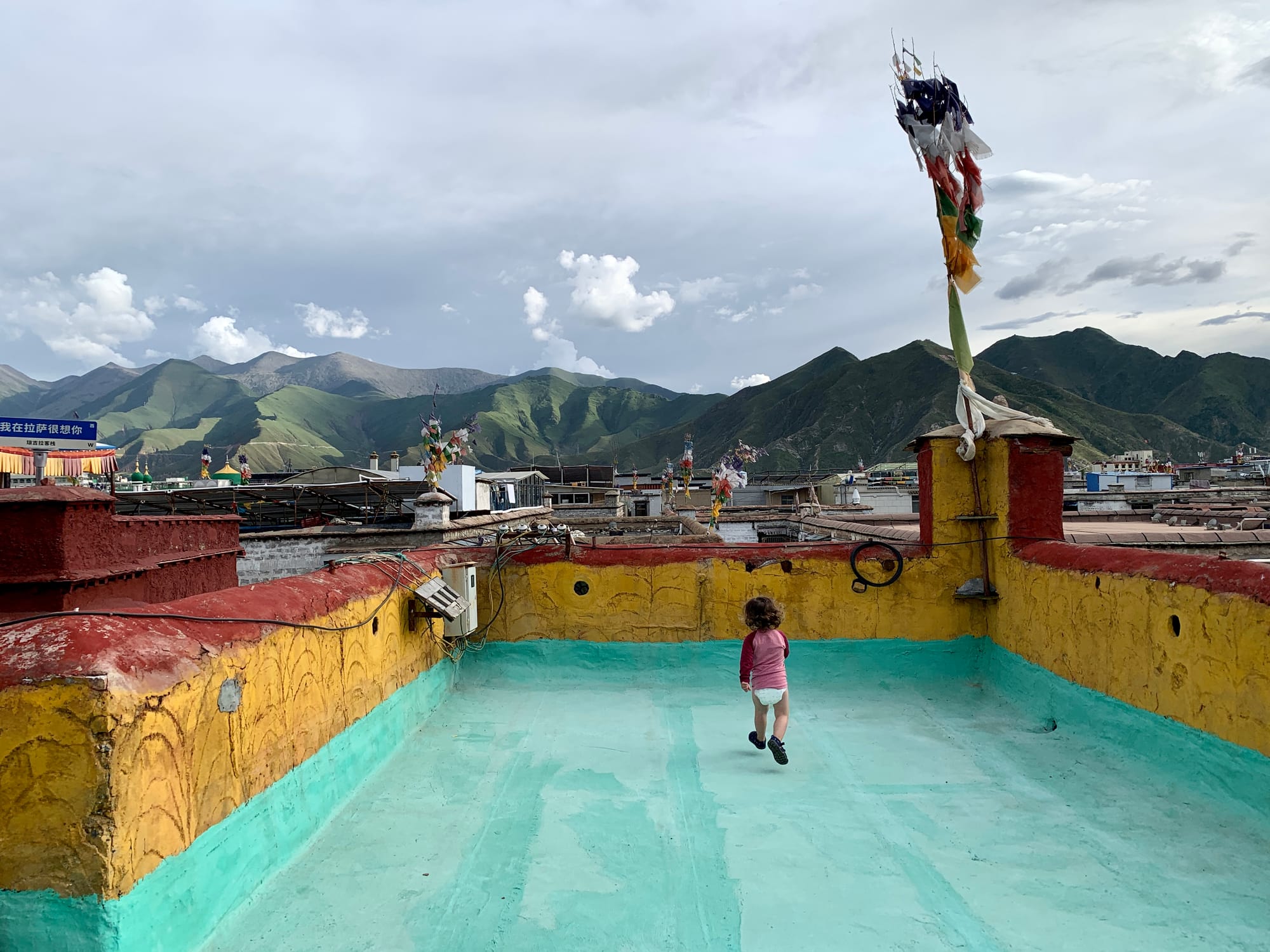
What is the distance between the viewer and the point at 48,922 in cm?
245

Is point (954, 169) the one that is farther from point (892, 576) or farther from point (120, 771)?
point (120, 771)

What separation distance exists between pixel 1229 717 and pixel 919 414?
13713 centimetres

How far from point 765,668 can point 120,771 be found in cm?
370

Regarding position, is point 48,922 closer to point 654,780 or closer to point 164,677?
point 164,677

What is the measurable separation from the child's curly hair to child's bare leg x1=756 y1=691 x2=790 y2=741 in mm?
A: 466

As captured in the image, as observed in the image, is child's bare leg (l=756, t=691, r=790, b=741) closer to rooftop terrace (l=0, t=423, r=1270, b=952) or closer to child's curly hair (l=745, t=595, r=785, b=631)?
rooftop terrace (l=0, t=423, r=1270, b=952)

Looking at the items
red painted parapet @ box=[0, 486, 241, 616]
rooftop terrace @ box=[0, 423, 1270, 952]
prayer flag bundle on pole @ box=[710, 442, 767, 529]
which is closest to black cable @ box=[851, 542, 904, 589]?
rooftop terrace @ box=[0, 423, 1270, 952]

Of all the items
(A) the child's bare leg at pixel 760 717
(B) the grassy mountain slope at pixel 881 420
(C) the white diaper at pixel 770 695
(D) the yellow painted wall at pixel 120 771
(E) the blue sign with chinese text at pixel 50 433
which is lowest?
(A) the child's bare leg at pixel 760 717

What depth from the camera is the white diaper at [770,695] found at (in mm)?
5098

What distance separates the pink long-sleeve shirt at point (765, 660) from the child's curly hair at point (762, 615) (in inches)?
1.7

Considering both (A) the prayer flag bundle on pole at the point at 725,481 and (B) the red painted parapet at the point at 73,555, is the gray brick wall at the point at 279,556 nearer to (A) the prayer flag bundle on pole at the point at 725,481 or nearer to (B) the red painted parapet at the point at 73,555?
(A) the prayer flag bundle on pole at the point at 725,481

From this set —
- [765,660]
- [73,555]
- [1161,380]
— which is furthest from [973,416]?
[1161,380]

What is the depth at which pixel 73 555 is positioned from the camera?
19.6 feet

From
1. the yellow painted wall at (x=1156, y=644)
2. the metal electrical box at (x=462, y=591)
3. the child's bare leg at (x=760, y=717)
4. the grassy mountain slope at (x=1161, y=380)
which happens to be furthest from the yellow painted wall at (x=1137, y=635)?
the grassy mountain slope at (x=1161, y=380)
